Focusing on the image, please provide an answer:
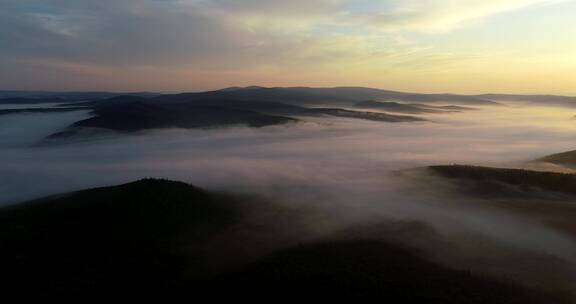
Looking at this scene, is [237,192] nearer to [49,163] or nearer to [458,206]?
[458,206]

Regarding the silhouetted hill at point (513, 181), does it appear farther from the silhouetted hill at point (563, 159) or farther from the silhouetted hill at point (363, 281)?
the silhouetted hill at point (363, 281)

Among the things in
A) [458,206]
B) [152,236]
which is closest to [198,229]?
[152,236]

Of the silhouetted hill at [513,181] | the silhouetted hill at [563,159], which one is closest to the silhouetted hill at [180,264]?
the silhouetted hill at [513,181]

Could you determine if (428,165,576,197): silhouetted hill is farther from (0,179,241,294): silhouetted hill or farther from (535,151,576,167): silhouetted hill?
(0,179,241,294): silhouetted hill

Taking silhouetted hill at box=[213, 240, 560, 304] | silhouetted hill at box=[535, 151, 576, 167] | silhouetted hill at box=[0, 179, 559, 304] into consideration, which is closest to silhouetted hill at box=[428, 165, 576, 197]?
silhouetted hill at box=[535, 151, 576, 167]

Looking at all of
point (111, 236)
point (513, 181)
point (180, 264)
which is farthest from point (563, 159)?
point (111, 236)
